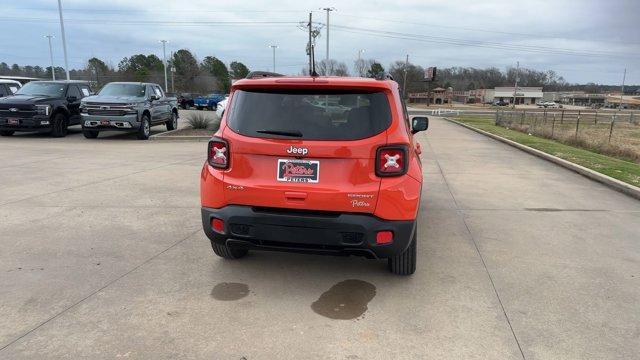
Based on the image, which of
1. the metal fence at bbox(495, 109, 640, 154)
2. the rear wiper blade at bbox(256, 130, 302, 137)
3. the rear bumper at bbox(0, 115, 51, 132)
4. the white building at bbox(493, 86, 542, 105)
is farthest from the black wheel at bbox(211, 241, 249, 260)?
the white building at bbox(493, 86, 542, 105)

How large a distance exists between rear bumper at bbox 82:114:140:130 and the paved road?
7.26 meters

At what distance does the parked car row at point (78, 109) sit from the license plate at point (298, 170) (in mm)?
12146

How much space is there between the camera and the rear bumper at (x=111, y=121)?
14.4 metres

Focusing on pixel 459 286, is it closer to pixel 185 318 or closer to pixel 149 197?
pixel 185 318

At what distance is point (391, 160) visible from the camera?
369 cm

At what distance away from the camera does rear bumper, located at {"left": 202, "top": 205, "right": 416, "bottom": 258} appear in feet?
11.9

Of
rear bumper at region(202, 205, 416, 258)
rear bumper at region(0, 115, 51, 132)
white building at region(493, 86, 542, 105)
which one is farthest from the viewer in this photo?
white building at region(493, 86, 542, 105)

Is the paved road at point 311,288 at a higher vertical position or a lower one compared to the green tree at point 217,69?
lower

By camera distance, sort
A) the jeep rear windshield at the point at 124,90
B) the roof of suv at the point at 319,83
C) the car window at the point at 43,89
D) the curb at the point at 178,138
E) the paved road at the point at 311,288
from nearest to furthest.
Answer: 1. the paved road at the point at 311,288
2. the roof of suv at the point at 319,83
3. the jeep rear windshield at the point at 124,90
4. the car window at the point at 43,89
5. the curb at the point at 178,138

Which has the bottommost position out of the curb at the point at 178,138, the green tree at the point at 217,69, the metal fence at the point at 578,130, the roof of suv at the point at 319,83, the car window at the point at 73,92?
the metal fence at the point at 578,130

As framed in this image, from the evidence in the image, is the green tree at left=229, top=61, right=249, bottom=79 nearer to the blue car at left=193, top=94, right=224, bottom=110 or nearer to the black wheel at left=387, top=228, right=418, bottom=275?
the blue car at left=193, top=94, right=224, bottom=110

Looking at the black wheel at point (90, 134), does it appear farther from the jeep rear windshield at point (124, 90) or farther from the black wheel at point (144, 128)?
the black wheel at point (144, 128)

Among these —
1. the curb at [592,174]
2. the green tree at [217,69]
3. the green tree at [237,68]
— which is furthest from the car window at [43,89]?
the green tree at [237,68]

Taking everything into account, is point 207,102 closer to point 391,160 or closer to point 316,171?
point 316,171
